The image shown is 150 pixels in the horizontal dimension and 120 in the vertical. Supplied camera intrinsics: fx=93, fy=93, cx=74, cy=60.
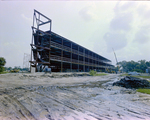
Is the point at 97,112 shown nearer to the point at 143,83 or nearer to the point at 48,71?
the point at 143,83

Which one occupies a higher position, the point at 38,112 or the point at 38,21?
the point at 38,21

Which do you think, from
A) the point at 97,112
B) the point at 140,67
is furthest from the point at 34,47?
the point at 140,67

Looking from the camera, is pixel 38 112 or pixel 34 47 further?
pixel 34 47

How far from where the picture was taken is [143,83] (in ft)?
27.8

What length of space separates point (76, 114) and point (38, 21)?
68.1 ft

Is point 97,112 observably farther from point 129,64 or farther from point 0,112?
point 129,64

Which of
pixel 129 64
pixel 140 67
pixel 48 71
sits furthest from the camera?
pixel 129 64

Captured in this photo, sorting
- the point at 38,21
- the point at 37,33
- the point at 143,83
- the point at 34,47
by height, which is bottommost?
the point at 143,83

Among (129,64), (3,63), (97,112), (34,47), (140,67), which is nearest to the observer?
(97,112)

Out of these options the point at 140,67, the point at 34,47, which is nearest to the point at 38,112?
the point at 34,47

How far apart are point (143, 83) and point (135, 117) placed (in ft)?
23.9

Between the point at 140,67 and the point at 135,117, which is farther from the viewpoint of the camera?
the point at 140,67

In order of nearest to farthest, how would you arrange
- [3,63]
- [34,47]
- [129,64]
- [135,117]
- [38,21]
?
[135,117]
[3,63]
[34,47]
[38,21]
[129,64]

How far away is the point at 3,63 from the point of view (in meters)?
16.0
